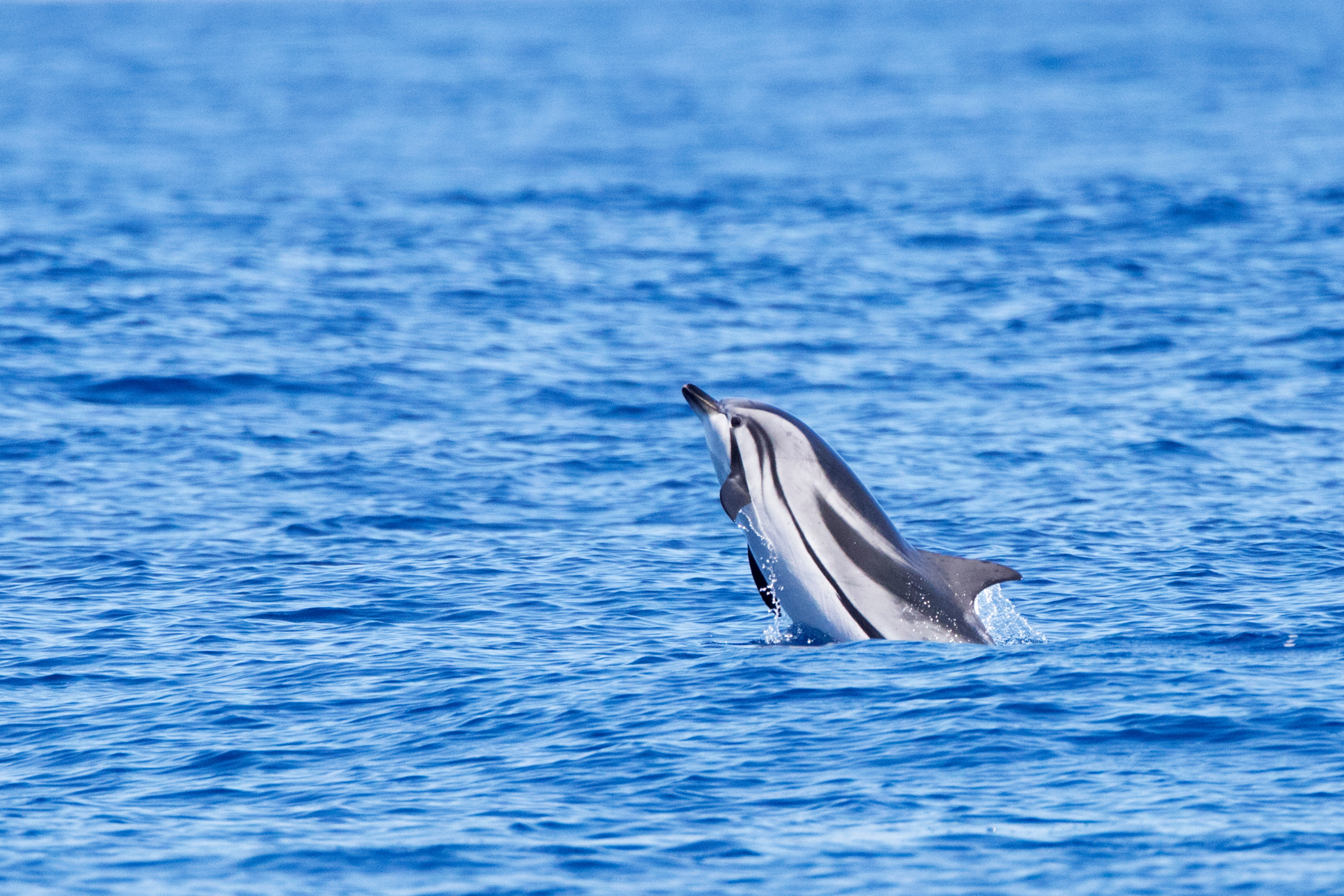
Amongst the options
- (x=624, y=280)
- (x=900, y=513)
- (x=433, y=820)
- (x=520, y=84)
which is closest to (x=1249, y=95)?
(x=520, y=84)

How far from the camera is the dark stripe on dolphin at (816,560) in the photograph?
62.5ft

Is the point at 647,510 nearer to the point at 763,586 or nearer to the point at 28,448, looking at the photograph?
the point at 763,586

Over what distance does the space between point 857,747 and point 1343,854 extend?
14.0ft

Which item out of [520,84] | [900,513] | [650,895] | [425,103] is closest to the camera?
[650,895]

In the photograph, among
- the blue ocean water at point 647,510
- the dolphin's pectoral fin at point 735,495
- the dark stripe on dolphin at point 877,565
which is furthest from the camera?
the dark stripe on dolphin at point 877,565

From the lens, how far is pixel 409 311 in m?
41.1

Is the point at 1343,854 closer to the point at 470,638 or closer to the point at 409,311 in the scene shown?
the point at 470,638

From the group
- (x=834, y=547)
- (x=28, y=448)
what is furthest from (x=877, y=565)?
(x=28, y=448)

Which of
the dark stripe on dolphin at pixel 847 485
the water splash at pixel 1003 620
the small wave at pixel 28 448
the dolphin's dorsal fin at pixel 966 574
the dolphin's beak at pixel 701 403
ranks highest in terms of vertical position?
the dolphin's beak at pixel 701 403

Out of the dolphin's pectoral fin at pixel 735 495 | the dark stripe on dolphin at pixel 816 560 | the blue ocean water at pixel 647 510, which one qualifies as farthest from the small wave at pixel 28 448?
the dark stripe on dolphin at pixel 816 560

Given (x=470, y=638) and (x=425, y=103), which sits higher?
(x=425, y=103)

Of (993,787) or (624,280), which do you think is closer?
(993,787)

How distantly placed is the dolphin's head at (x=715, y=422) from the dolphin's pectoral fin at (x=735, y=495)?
0.82 feet

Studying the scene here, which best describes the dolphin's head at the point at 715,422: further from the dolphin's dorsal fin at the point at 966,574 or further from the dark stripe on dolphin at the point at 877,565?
the dolphin's dorsal fin at the point at 966,574
